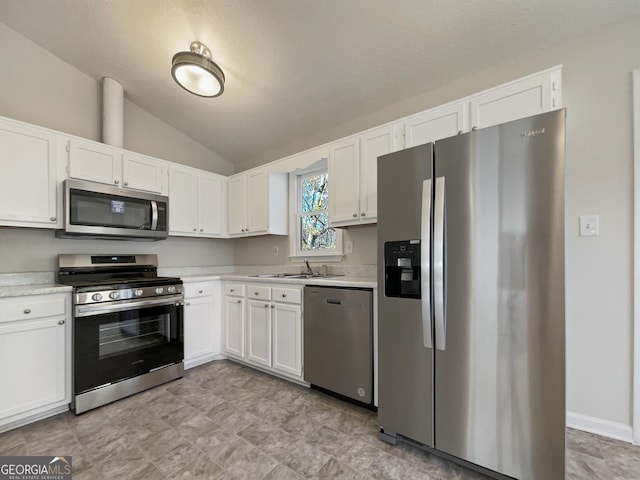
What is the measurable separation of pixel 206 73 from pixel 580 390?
3.52 metres

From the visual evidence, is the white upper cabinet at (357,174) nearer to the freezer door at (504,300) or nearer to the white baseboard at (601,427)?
the freezer door at (504,300)

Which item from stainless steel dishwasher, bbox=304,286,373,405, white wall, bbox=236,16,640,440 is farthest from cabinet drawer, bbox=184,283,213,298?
white wall, bbox=236,16,640,440

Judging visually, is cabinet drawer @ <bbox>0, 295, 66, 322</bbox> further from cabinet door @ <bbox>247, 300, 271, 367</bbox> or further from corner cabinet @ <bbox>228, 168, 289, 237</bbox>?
corner cabinet @ <bbox>228, 168, 289, 237</bbox>

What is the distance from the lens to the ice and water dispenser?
166cm

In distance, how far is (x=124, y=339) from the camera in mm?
2420

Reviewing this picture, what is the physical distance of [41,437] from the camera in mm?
1856

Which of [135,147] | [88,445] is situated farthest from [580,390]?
[135,147]

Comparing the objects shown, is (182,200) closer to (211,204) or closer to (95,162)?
(211,204)

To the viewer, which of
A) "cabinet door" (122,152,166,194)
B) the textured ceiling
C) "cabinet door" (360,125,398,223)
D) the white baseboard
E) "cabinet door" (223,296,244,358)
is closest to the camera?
the white baseboard

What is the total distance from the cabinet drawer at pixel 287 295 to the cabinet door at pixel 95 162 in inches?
75.3

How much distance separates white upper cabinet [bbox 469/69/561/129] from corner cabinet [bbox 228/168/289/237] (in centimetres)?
214

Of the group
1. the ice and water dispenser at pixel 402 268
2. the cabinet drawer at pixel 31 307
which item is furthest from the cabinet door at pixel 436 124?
the cabinet drawer at pixel 31 307

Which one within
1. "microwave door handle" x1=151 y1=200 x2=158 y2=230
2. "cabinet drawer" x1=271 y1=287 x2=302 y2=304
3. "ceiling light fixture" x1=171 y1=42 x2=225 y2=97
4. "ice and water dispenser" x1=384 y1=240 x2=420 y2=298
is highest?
"ceiling light fixture" x1=171 y1=42 x2=225 y2=97

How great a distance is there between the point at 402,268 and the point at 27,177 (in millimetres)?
2993
